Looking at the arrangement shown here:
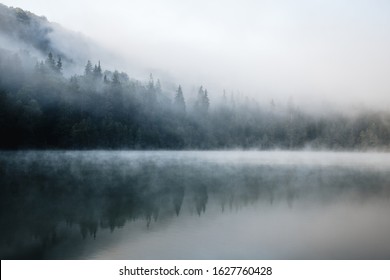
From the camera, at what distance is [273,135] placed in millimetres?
95812

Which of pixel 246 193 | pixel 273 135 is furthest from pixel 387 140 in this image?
pixel 246 193

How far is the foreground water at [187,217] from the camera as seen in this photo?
11719 millimetres

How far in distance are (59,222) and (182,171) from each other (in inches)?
752

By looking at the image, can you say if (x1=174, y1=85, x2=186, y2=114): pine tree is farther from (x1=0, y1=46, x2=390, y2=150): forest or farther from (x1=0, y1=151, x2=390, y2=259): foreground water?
(x1=0, y1=151, x2=390, y2=259): foreground water

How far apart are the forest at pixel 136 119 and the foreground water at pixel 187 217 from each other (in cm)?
2410

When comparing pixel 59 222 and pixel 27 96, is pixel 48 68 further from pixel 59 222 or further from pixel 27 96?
pixel 59 222

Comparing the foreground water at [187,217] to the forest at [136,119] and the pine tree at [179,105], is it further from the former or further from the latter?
the pine tree at [179,105]

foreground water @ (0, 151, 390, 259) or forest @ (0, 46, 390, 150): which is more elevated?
forest @ (0, 46, 390, 150)

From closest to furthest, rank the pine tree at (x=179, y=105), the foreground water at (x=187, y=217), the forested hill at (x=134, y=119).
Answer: the foreground water at (x=187, y=217) → the forested hill at (x=134, y=119) → the pine tree at (x=179, y=105)

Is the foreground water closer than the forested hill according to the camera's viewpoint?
Yes

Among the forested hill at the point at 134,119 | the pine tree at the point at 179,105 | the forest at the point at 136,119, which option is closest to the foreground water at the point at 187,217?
the forest at the point at 136,119

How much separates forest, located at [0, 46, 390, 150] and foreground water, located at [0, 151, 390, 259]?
79.1 feet

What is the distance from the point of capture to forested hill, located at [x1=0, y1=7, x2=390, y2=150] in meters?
51.2

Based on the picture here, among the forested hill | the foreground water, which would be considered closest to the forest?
the forested hill
